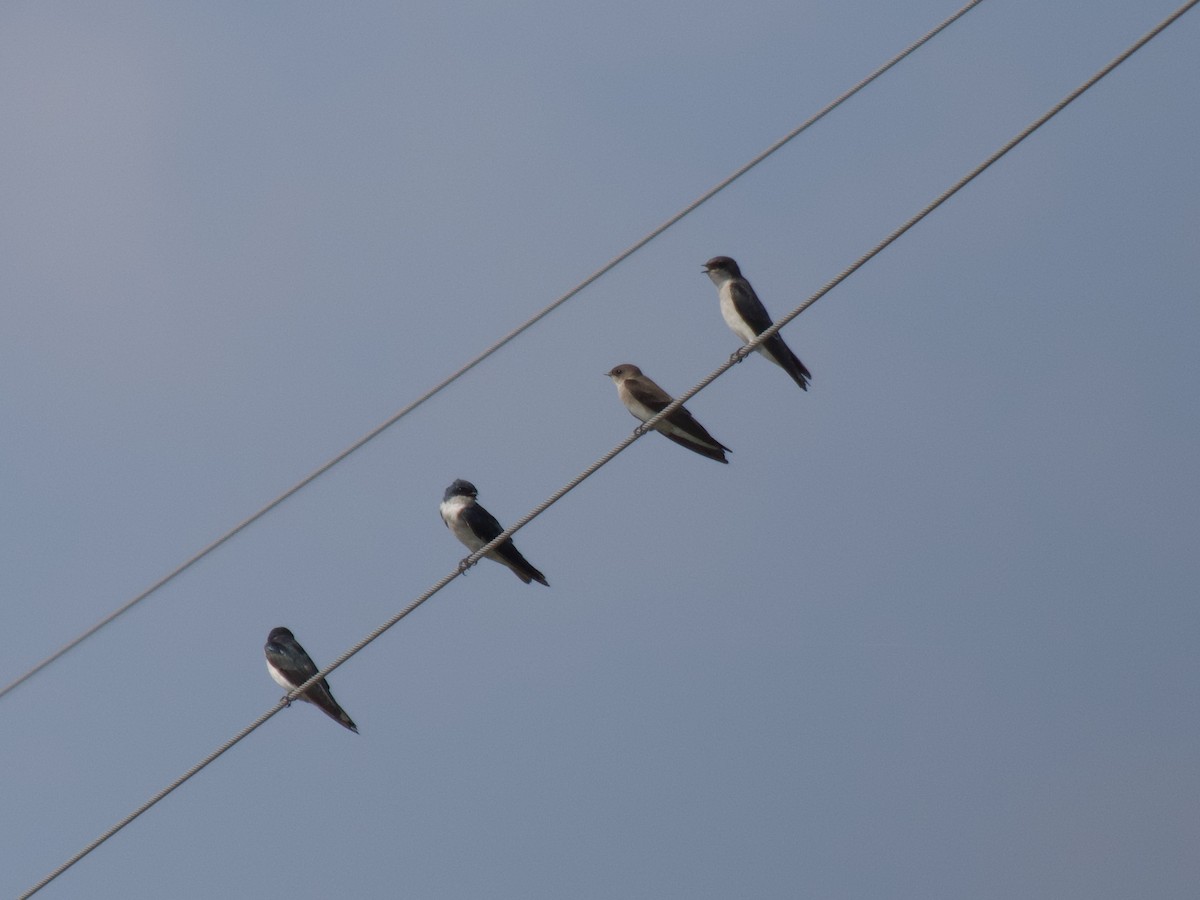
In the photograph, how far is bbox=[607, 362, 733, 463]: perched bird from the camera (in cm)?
1048

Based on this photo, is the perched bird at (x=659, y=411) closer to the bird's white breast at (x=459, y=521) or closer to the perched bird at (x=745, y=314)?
the perched bird at (x=745, y=314)

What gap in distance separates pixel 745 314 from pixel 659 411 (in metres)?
0.77

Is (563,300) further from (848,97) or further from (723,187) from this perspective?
(848,97)

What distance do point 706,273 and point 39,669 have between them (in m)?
4.79

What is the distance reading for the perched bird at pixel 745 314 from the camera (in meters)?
10.9

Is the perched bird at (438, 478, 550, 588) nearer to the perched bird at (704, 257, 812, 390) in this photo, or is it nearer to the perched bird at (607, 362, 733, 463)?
the perched bird at (607, 362, 733, 463)

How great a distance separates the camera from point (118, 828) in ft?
24.0

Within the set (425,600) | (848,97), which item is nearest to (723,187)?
(848,97)

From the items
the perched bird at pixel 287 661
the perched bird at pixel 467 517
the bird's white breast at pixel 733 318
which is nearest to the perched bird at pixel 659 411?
the bird's white breast at pixel 733 318

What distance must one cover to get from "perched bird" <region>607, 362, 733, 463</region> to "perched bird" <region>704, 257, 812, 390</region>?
61 cm

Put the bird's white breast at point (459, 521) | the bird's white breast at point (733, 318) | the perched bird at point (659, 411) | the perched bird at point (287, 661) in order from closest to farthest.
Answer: the perched bird at point (659, 411), the bird's white breast at point (733, 318), the bird's white breast at point (459, 521), the perched bird at point (287, 661)

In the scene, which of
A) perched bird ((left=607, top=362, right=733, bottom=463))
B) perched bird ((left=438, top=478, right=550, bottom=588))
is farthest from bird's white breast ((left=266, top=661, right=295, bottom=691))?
perched bird ((left=607, top=362, right=733, bottom=463))

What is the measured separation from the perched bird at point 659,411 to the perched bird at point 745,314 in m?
0.61

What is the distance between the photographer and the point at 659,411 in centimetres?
1133
